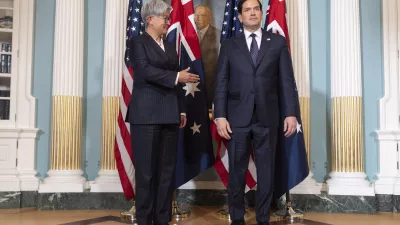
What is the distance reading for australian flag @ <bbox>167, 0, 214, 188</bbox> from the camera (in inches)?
145

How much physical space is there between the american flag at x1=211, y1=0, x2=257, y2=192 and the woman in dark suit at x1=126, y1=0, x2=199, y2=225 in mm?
907

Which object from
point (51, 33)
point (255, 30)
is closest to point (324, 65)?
point (255, 30)

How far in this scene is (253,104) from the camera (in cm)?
287

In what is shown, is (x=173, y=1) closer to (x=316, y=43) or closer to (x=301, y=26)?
(x=301, y=26)

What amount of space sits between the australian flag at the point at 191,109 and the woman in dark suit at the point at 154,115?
0.79 metres

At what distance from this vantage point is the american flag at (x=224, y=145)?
146 inches

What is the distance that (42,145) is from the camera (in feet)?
14.7

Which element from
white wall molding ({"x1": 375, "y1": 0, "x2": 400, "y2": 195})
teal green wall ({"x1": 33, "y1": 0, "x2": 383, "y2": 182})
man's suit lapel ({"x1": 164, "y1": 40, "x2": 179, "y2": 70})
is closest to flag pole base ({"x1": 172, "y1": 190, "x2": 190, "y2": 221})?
teal green wall ({"x1": 33, "y1": 0, "x2": 383, "y2": 182})

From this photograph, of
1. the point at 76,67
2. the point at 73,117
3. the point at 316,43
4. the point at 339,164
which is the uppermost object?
the point at 316,43

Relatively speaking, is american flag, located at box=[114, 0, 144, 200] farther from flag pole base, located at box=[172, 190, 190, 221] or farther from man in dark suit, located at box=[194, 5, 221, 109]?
man in dark suit, located at box=[194, 5, 221, 109]

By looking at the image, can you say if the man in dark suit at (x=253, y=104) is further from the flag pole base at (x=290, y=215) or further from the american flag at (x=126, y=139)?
the american flag at (x=126, y=139)

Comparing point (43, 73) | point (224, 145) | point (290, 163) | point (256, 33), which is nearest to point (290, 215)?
point (290, 163)

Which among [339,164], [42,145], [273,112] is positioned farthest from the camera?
[42,145]

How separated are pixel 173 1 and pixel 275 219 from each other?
7.20 feet
